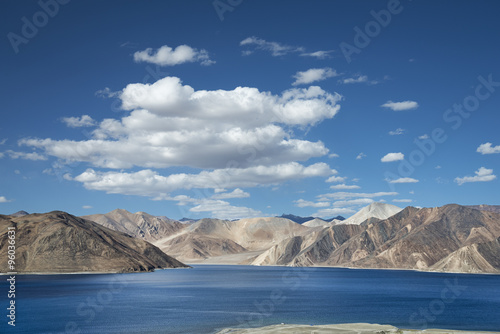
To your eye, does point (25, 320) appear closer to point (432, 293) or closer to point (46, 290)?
point (46, 290)


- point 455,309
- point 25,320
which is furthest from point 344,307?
point 25,320

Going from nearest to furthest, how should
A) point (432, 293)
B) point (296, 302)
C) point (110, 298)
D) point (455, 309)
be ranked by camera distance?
point (455, 309), point (296, 302), point (110, 298), point (432, 293)

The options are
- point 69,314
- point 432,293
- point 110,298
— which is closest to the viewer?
point 69,314

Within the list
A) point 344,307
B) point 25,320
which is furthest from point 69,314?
point 344,307

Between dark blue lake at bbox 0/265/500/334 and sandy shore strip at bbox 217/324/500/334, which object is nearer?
sandy shore strip at bbox 217/324/500/334

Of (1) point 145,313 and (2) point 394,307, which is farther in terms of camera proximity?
(2) point 394,307

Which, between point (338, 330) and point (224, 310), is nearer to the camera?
point (338, 330)

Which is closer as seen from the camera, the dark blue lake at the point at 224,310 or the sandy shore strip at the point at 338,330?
the sandy shore strip at the point at 338,330

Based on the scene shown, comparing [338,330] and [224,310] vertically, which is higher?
[338,330]

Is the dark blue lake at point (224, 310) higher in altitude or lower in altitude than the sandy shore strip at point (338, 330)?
lower

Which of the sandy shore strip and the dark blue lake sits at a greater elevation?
the sandy shore strip
